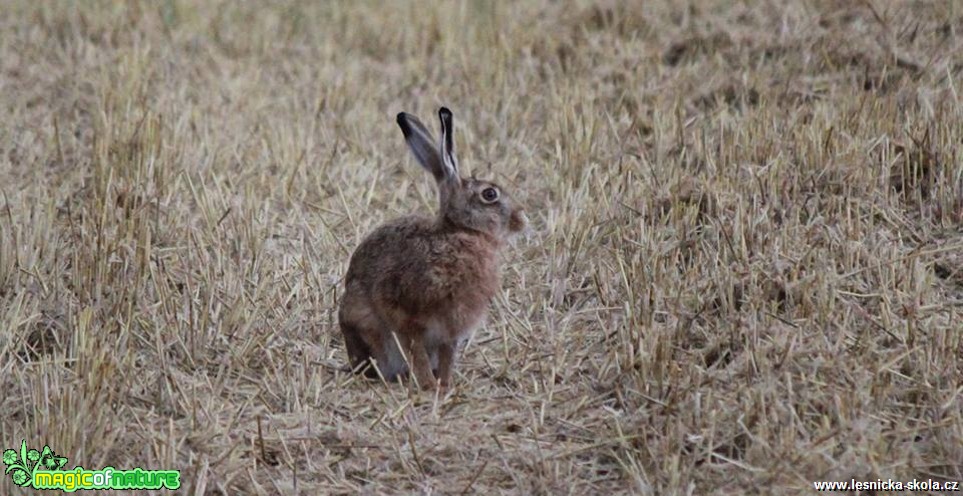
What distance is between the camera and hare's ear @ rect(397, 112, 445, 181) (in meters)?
6.27

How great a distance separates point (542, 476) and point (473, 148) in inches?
148

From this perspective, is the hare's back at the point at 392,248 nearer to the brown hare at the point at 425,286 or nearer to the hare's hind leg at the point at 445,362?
the brown hare at the point at 425,286

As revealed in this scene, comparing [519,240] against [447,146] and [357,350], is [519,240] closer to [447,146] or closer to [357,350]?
[447,146]

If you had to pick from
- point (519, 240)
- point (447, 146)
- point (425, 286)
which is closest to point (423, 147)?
point (447, 146)

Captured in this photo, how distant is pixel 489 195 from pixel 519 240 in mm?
1162

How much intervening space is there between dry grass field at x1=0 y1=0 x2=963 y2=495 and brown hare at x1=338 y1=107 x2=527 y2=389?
17cm

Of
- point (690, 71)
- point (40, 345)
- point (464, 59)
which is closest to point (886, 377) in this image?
point (40, 345)

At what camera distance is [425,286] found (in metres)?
5.74

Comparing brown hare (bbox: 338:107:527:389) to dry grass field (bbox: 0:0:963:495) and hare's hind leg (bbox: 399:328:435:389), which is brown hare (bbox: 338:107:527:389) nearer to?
hare's hind leg (bbox: 399:328:435:389)

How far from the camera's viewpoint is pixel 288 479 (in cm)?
518

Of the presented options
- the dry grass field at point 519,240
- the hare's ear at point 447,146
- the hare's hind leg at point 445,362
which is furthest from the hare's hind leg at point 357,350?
the hare's ear at point 447,146

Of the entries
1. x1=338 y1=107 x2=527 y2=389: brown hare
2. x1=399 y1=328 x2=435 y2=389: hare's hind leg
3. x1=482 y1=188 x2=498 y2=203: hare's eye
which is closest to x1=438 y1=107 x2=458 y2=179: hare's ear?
x1=338 y1=107 x2=527 y2=389: brown hare

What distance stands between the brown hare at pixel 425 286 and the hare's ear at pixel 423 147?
0.40ft

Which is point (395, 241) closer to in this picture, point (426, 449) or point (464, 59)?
point (426, 449)
